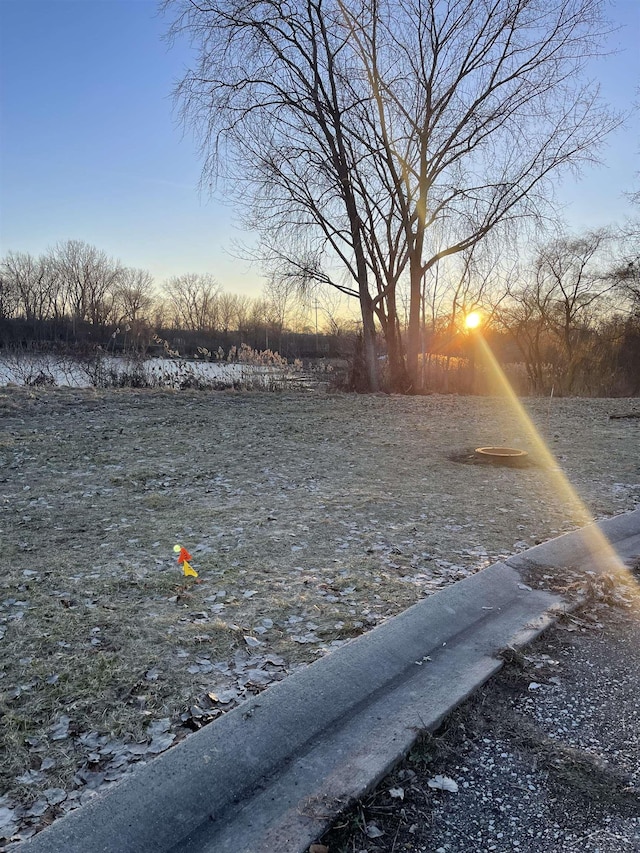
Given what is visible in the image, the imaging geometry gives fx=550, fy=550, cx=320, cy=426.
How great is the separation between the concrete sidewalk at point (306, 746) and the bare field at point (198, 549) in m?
0.15

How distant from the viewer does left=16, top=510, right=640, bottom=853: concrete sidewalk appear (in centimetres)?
157

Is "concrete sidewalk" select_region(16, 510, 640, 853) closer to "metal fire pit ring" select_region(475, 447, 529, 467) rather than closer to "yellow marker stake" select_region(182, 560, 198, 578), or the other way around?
"yellow marker stake" select_region(182, 560, 198, 578)

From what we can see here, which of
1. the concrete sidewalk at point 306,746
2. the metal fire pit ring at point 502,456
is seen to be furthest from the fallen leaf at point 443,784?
the metal fire pit ring at point 502,456

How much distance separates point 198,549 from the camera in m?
3.71

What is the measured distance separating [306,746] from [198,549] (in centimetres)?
197

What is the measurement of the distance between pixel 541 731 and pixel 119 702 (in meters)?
1.59

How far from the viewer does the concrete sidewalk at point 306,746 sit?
61.6 inches

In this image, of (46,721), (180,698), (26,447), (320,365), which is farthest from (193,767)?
(320,365)

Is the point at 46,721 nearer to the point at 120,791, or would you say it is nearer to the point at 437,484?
the point at 120,791

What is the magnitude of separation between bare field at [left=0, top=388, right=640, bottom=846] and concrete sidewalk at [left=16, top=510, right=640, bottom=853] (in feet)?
0.50

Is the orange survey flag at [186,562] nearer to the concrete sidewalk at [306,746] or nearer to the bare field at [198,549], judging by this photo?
the bare field at [198,549]

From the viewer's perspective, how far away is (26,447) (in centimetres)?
641

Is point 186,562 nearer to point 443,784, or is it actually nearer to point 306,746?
point 306,746

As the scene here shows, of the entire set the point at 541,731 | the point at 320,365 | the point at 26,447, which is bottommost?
the point at 541,731
